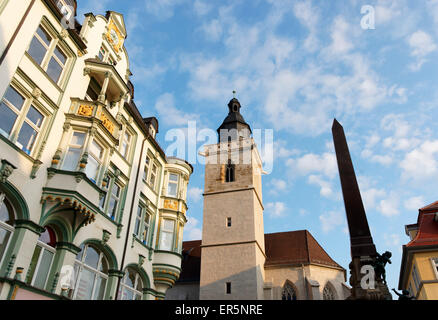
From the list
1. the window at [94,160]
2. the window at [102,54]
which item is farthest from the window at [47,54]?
the window at [94,160]

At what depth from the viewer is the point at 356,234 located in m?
9.03

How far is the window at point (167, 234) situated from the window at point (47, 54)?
8742 millimetres

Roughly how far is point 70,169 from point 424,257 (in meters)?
22.0

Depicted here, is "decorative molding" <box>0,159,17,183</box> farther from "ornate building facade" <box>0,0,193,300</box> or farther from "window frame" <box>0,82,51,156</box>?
"window frame" <box>0,82,51,156</box>

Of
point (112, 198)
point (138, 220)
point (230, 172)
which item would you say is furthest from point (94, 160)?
point (230, 172)

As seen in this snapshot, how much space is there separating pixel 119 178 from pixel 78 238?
366 centimetres

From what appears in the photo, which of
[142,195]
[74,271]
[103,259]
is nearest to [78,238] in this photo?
[74,271]

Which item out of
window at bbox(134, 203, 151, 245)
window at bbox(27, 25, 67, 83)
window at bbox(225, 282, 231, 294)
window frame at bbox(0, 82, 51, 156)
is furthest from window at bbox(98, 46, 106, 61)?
window at bbox(225, 282, 231, 294)

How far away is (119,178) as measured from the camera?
14.9 meters

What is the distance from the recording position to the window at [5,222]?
9336mm

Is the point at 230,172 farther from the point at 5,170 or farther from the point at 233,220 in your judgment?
the point at 5,170

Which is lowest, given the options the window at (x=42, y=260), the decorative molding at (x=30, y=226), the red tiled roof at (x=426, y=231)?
the window at (x=42, y=260)

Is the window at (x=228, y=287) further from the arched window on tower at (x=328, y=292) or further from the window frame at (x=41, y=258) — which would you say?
the window frame at (x=41, y=258)

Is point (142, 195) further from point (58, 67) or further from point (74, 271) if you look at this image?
point (58, 67)
